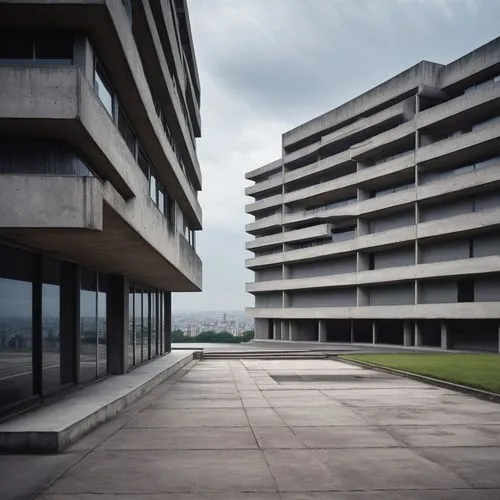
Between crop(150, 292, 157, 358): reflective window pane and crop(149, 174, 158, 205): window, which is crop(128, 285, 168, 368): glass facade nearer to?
crop(150, 292, 157, 358): reflective window pane

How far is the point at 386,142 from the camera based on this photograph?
6050 centimetres

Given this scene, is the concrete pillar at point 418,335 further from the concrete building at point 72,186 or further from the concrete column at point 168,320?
the concrete building at point 72,186

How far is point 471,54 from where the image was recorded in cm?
5388

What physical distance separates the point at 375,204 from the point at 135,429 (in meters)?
50.9

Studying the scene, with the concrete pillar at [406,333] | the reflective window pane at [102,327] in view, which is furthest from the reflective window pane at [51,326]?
the concrete pillar at [406,333]

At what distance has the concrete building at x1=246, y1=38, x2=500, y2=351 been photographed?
169 feet

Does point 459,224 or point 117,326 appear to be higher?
point 459,224

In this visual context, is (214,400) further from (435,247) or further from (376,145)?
(376,145)

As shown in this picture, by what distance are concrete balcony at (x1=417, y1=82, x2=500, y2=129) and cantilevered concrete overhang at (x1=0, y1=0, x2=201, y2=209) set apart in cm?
3684

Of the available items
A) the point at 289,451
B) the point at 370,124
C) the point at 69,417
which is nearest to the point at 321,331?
the point at 370,124

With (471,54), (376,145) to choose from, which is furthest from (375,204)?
(471,54)

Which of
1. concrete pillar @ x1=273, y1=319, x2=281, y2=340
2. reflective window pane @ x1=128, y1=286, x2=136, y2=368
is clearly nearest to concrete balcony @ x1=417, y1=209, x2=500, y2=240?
concrete pillar @ x1=273, y1=319, x2=281, y2=340

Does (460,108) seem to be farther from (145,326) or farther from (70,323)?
(70,323)

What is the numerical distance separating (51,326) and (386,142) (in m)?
48.9
